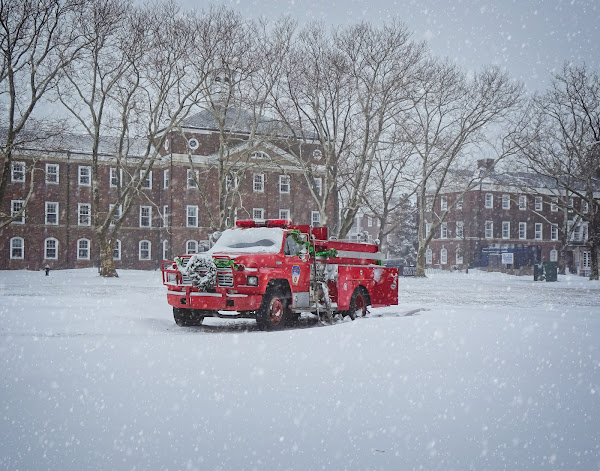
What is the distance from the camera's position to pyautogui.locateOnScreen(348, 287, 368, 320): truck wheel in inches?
617

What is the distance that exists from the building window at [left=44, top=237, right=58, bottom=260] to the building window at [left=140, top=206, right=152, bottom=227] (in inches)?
284

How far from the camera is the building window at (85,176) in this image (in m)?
55.8

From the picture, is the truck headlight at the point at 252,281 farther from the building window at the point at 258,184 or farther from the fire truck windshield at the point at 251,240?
the building window at the point at 258,184

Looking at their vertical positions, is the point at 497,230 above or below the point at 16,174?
below

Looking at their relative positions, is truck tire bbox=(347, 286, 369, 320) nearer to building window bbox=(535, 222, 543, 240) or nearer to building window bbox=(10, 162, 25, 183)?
building window bbox=(10, 162, 25, 183)

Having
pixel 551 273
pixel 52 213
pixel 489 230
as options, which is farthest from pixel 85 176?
pixel 489 230

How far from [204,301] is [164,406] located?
703 cm

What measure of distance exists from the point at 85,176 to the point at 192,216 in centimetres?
989

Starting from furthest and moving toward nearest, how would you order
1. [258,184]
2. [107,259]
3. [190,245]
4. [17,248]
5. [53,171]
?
[258,184]
[190,245]
[53,171]
[17,248]
[107,259]

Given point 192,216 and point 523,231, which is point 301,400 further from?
point 523,231

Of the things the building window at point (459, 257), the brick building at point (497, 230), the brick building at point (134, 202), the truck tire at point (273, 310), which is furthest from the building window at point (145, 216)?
the truck tire at point (273, 310)

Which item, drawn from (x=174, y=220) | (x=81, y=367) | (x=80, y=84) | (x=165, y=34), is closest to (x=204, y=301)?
(x=81, y=367)

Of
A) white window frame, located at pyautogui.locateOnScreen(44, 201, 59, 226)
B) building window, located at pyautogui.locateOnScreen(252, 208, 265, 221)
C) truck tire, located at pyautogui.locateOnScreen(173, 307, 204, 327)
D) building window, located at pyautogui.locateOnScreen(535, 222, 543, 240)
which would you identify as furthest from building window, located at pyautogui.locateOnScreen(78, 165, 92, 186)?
building window, located at pyautogui.locateOnScreen(535, 222, 543, 240)

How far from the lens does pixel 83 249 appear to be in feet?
180
